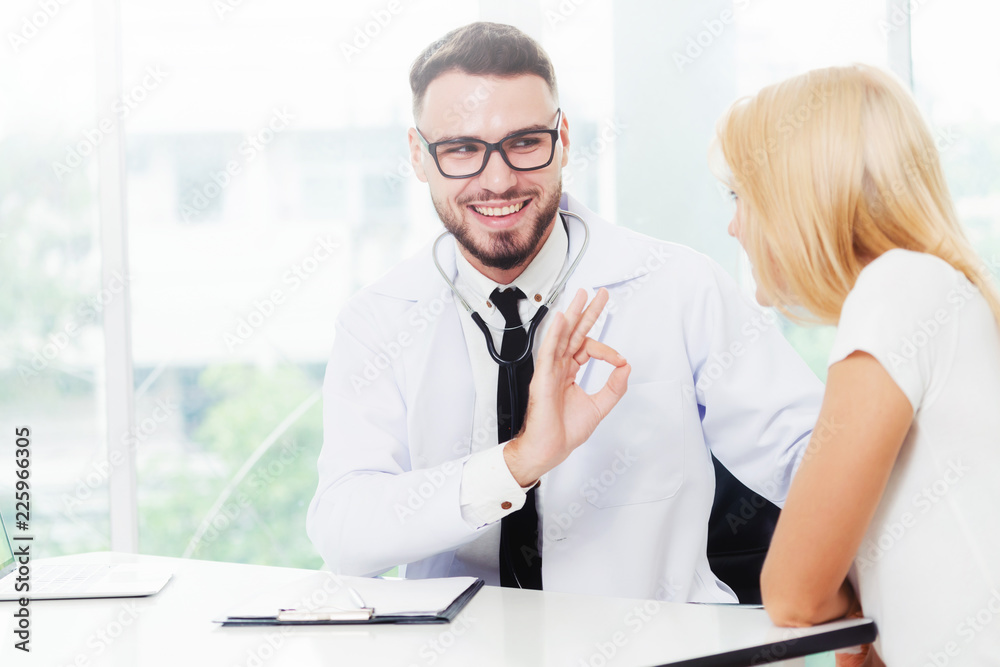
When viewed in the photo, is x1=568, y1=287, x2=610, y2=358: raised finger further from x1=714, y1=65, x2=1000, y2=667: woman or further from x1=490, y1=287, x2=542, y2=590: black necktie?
x1=714, y1=65, x2=1000, y2=667: woman

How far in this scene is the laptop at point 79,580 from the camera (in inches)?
48.1

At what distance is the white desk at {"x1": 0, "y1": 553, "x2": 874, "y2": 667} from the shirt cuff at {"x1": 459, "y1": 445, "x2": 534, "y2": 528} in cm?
16

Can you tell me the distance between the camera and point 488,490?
51.3 inches

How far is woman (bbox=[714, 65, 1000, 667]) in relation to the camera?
87cm

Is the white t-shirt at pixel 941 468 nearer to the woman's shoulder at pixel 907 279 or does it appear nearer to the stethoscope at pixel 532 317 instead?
the woman's shoulder at pixel 907 279
